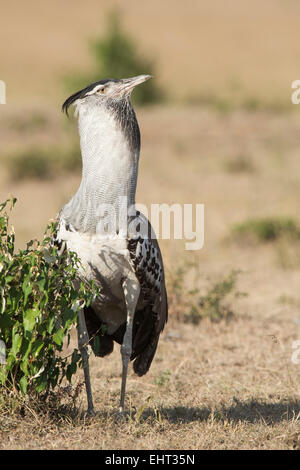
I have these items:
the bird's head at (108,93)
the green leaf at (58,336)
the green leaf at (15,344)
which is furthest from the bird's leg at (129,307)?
the bird's head at (108,93)

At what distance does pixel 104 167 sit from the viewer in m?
3.38

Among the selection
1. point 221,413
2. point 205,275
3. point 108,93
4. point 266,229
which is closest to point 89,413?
point 221,413

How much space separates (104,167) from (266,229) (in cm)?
498

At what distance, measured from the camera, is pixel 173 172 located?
11.2 meters

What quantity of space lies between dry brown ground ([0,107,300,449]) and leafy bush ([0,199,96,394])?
0.26 meters

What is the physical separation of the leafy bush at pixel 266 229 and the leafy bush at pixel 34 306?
4984 mm

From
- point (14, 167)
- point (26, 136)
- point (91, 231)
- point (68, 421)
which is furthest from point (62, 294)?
point (26, 136)

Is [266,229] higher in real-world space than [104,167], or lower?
higher

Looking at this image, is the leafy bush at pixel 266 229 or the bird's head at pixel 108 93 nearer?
the bird's head at pixel 108 93

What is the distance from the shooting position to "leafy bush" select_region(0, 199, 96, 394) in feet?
10.2

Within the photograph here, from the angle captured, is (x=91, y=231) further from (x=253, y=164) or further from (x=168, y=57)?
(x=168, y=57)

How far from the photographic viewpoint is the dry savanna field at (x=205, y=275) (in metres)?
3.38

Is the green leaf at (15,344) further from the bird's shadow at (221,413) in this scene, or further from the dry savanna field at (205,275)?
the bird's shadow at (221,413)

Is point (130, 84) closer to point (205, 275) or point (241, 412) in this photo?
point (241, 412)
